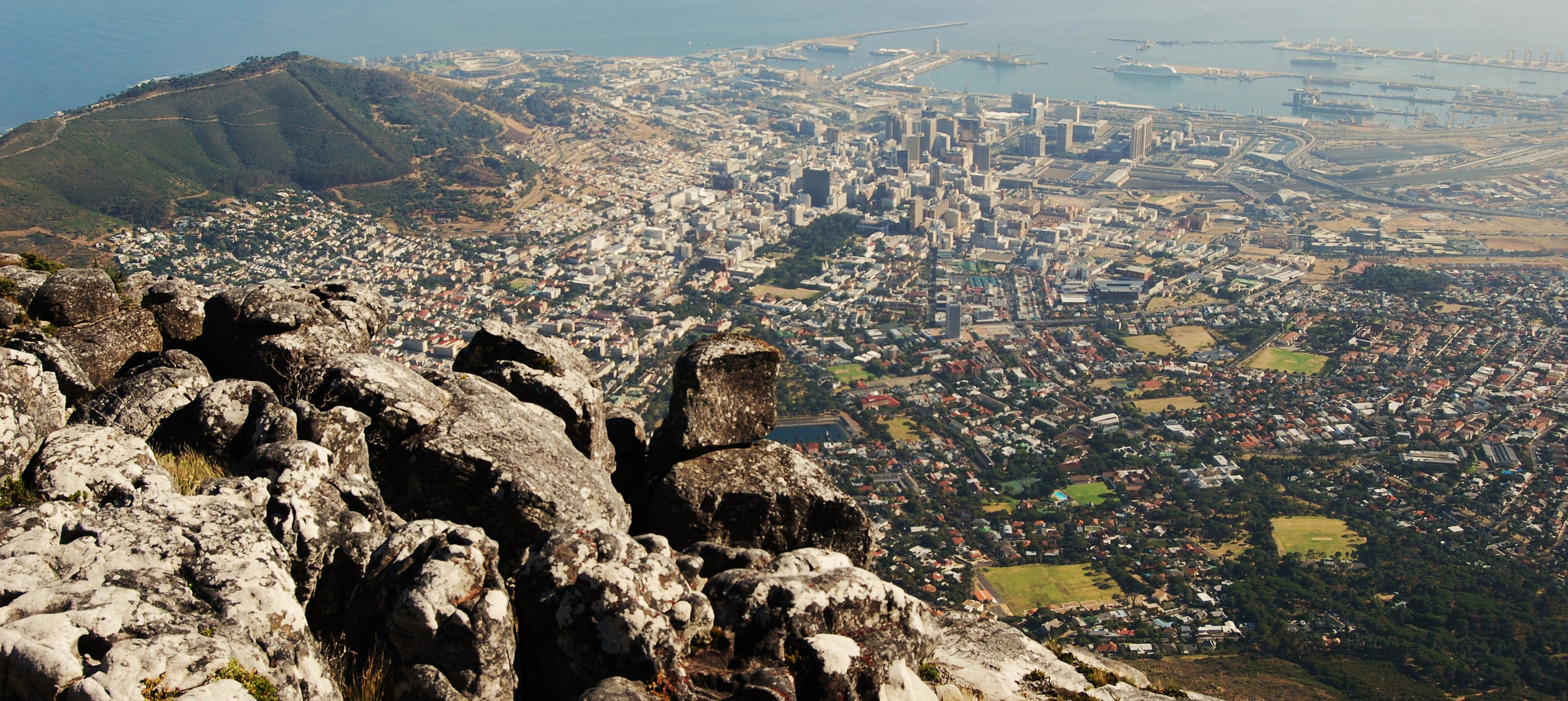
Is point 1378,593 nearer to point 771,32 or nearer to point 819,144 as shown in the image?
point 819,144

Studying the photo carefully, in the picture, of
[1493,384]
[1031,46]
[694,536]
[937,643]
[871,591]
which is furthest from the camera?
[1031,46]

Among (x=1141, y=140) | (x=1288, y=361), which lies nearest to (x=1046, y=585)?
(x=1288, y=361)

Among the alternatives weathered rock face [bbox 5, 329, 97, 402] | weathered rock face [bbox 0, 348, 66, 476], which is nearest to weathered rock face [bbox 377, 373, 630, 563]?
weathered rock face [bbox 0, 348, 66, 476]

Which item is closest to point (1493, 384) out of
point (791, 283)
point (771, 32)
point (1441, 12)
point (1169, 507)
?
point (1169, 507)

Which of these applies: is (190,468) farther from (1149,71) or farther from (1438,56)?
(1438,56)

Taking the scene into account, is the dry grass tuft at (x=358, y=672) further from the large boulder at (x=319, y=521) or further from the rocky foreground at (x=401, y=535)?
the large boulder at (x=319, y=521)

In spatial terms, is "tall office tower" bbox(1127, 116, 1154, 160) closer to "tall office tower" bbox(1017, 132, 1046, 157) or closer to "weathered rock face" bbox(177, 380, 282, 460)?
"tall office tower" bbox(1017, 132, 1046, 157)
